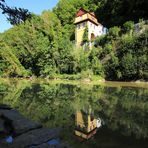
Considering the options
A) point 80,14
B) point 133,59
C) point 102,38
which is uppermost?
point 80,14

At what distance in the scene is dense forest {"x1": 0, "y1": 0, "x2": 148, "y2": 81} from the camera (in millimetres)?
36250

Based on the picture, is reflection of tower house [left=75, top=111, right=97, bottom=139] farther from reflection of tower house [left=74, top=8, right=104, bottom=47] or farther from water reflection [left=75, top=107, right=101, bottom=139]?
reflection of tower house [left=74, top=8, right=104, bottom=47]

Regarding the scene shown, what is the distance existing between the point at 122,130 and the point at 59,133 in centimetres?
219

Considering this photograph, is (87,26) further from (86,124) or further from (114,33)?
(86,124)

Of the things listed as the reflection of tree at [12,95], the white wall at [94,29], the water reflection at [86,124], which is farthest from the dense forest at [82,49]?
the water reflection at [86,124]

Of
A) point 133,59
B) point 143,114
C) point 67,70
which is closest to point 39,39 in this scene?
point 67,70

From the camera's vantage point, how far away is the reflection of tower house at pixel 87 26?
49625mm

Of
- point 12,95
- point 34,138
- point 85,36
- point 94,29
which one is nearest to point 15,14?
point 34,138

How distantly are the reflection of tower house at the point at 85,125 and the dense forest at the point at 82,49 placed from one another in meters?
17.5

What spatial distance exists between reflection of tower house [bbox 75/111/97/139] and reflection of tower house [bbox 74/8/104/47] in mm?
A: 37461

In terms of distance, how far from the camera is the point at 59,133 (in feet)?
27.9

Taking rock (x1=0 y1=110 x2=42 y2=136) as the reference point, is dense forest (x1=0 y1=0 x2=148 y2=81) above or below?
above

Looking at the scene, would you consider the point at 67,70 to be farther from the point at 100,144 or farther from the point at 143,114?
the point at 100,144

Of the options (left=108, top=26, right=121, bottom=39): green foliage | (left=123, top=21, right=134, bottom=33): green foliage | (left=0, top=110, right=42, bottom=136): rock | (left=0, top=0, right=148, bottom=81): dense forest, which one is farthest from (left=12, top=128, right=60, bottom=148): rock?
(left=108, top=26, right=121, bottom=39): green foliage
